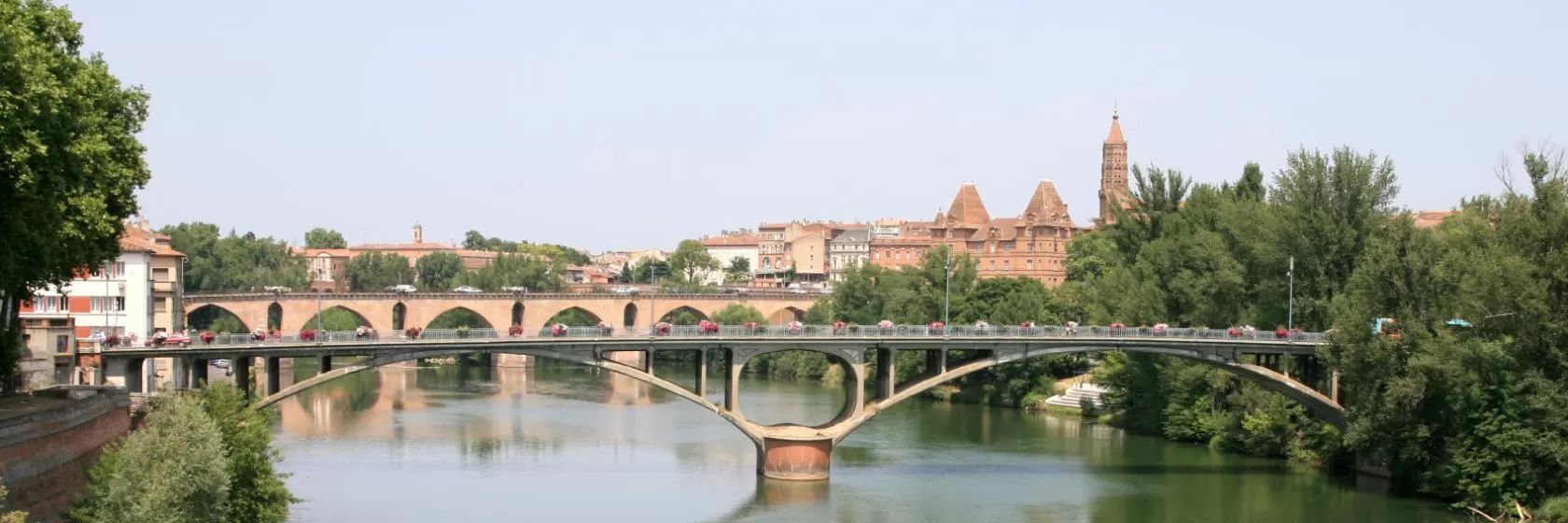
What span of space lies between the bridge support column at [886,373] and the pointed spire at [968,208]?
8792 centimetres

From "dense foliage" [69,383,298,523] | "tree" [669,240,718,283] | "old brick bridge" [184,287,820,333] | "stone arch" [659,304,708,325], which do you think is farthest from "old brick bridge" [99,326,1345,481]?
"tree" [669,240,718,283]

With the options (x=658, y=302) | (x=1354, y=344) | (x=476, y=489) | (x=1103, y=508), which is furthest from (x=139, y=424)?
(x=658, y=302)

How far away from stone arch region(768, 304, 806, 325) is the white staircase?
39.5m

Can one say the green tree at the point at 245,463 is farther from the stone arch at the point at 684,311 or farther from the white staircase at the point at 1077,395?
the stone arch at the point at 684,311

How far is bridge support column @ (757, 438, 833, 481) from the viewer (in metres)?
53.8

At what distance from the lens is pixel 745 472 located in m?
56.4

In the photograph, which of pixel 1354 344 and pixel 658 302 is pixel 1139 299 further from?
pixel 658 302

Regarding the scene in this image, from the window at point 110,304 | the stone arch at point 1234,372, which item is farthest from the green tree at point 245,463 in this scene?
the window at point 110,304

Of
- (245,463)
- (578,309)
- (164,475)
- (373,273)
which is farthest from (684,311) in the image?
(164,475)

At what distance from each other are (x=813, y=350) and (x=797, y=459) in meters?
3.23

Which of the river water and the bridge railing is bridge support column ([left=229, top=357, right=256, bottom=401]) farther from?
the river water

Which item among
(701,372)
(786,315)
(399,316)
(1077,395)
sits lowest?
(1077,395)

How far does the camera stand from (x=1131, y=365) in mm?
70438

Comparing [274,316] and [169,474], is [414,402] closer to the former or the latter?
[274,316]
